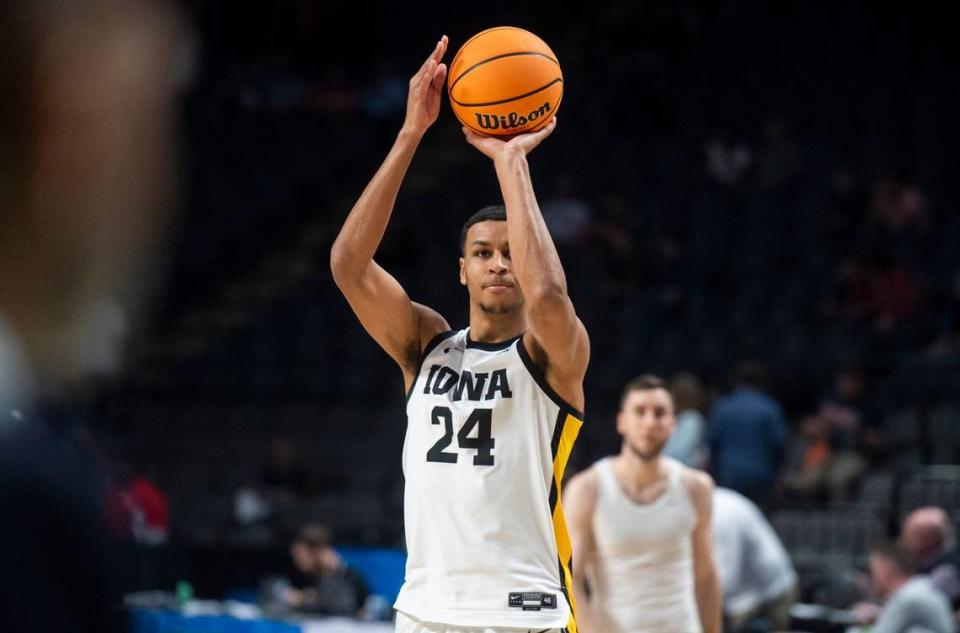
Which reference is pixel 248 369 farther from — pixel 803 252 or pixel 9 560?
pixel 9 560

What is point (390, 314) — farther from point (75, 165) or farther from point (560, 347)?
point (75, 165)

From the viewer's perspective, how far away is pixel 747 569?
776 cm

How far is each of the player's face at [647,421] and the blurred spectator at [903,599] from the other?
1.66 meters

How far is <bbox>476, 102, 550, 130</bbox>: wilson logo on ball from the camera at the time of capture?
410 cm

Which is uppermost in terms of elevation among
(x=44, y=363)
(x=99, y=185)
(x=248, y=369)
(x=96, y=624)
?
(x=248, y=369)

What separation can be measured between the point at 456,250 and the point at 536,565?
1055cm

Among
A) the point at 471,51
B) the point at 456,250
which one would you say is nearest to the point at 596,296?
the point at 456,250

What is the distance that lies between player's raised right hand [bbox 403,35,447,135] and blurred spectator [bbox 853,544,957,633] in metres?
3.81

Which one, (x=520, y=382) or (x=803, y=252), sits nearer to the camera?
(x=520, y=382)

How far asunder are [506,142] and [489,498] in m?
0.98

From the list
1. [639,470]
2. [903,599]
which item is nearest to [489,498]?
[639,470]

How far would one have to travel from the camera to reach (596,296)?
13109 mm

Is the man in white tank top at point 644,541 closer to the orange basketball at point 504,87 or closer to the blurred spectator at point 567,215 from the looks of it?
the orange basketball at point 504,87

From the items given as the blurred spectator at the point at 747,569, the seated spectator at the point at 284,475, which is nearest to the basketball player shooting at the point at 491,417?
the blurred spectator at the point at 747,569
